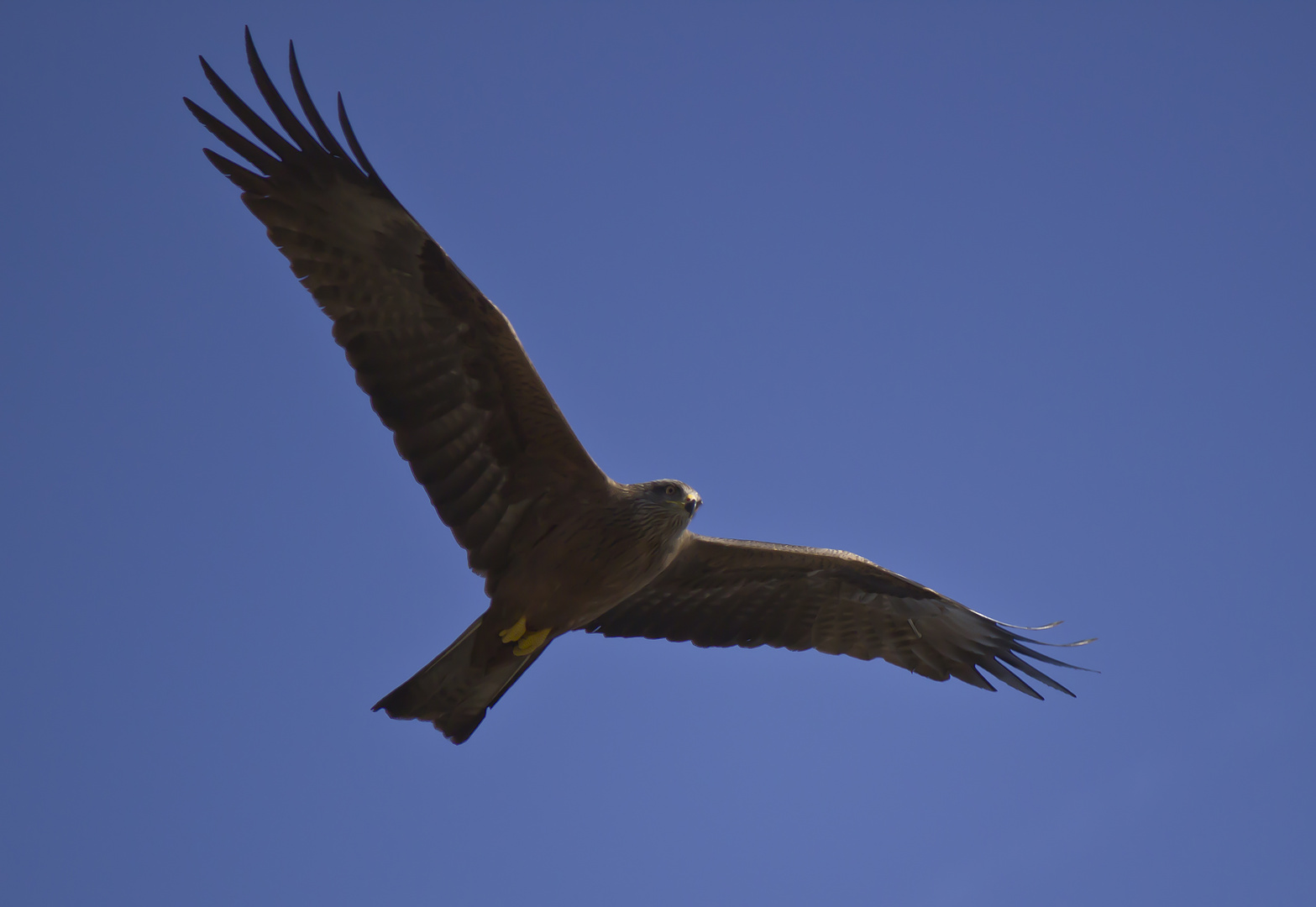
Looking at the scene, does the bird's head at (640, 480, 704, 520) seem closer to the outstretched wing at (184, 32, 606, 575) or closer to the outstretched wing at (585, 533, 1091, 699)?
the outstretched wing at (184, 32, 606, 575)

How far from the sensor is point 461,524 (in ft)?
A: 25.0

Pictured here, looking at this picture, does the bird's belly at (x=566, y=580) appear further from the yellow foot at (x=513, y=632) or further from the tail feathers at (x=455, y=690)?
the tail feathers at (x=455, y=690)

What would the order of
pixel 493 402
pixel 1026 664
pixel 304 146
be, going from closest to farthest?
pixel 304 146, pixel 493 402, pixel 1026 664

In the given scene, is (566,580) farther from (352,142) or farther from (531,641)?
(352,142)

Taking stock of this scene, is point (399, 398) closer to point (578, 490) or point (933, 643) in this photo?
point (578, 490)

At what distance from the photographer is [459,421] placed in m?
7.49

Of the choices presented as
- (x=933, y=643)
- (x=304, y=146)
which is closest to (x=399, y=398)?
(x=304, y=146)

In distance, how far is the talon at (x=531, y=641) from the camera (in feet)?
24.9

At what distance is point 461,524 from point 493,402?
35.5 inches

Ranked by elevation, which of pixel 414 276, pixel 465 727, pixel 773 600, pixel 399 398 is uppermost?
pixel 773 600

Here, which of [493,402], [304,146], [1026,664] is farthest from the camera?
[1026,664]

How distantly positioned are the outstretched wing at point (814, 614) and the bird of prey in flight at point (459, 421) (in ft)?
2.06

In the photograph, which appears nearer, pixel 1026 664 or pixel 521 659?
pixel 521 659

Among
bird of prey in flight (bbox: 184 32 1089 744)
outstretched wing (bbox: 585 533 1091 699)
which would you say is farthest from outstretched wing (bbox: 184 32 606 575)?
outstretched wing (bbox: 585 533 1091 699)
